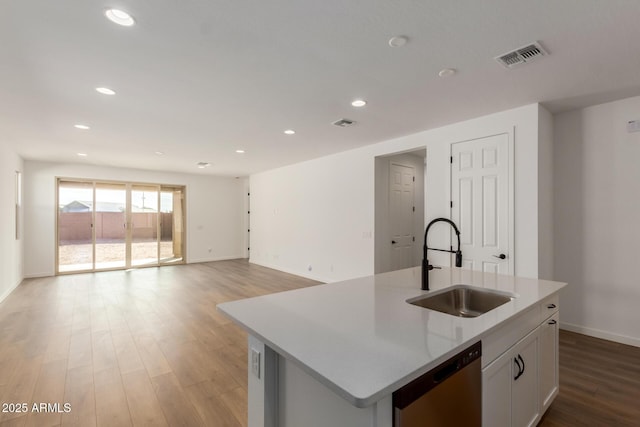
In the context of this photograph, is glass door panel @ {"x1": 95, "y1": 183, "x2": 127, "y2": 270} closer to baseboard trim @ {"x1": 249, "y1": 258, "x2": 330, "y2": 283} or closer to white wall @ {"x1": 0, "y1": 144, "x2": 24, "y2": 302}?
white wall @ {"x1": 0, "y1": 144, "x2": 24, "y2": 302}

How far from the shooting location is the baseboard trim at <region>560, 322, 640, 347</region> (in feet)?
10.3

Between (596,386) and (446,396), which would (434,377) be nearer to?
(446,396)

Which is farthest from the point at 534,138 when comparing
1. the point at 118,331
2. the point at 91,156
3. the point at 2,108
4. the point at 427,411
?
the point at 91,156

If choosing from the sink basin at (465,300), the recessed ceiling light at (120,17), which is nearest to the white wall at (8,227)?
the recessed ceiling light at (120,17)

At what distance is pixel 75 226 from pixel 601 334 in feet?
32.5

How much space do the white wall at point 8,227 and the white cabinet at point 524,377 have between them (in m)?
6.74

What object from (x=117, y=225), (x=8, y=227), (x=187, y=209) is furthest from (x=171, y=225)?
(x=8, y=227)

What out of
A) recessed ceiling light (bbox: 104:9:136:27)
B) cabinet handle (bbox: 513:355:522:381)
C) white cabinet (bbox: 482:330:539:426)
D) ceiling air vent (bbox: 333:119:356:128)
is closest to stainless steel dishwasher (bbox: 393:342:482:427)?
white cabinet (bbox: 482:330:539:426)

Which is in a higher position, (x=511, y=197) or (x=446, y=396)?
(x=511, y=197)

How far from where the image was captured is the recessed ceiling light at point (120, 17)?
5.88 ft

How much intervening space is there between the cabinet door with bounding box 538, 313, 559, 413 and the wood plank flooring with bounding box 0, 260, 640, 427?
22 cm

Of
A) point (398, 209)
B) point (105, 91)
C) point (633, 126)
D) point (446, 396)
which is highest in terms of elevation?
point (105, 91)

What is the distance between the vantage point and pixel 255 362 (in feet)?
4.36

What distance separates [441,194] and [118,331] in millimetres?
4437
